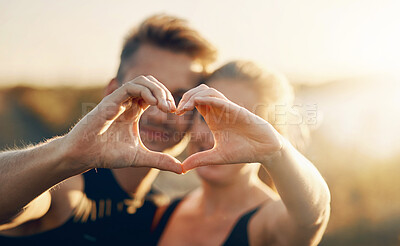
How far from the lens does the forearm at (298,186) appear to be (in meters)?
1.94

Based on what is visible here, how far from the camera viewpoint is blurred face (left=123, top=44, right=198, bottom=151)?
11.0 ft

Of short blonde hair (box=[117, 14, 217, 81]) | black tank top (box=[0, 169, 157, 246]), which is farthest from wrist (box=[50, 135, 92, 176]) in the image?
short blonde hair (box=[117, 14, 217, 81])

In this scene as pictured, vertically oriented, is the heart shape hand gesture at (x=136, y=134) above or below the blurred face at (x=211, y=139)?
above

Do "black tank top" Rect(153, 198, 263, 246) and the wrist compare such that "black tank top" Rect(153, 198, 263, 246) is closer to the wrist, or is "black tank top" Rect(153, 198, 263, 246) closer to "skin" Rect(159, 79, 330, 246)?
"skin" Rect(159, 79, 330, 246)

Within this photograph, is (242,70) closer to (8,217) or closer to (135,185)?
(135,185)

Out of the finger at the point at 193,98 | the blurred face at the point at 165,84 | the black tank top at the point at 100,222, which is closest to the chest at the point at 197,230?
the black tank top at the point at 100,222

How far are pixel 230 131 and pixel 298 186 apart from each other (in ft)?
1.63

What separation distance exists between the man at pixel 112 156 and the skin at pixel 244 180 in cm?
24

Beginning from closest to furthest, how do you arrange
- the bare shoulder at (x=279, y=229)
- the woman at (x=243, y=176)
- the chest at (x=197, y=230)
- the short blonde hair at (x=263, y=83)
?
the woman at (x=243, y=176)
the bare shoulder at (x=279, y=229)
the chest at (x=197, y=230)
the short blonde hair at (x=263, y=83)

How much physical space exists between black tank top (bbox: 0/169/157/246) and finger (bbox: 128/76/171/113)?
161 centimetres

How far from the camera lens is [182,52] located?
353cm

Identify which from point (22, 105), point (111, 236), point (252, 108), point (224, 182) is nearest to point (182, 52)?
point (252, 108)

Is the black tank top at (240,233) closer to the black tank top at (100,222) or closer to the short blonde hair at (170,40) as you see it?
the black tank top at (100,222)

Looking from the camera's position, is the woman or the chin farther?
the chin
